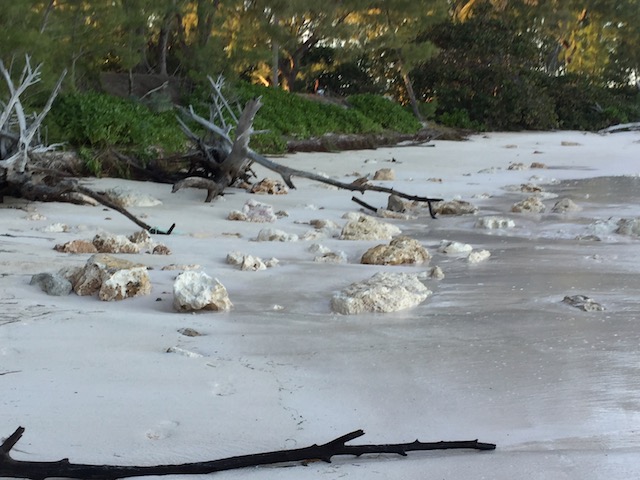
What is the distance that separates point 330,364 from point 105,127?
7.77 metres

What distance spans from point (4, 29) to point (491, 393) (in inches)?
331

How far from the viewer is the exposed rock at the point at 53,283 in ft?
11.6

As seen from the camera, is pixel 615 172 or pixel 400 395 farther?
pixel 615 172

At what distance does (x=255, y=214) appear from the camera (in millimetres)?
6480

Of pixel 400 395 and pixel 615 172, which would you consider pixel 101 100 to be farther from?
pixel 400 395

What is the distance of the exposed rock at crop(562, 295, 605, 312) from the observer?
11.3 ft

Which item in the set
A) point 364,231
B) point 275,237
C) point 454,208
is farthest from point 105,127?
point 364,231

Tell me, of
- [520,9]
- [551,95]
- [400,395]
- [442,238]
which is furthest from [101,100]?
[520,9]

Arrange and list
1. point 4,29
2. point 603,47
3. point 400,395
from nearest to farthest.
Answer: point 400,395, point 4,29, point 603,47

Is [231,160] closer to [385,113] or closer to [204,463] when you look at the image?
[204,463]

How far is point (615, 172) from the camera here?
1123cm

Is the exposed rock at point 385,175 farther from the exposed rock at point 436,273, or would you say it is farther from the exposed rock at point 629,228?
the exposed rock at point 436,273

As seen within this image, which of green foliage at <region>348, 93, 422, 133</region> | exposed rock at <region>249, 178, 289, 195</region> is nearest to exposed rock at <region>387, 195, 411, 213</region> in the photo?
exposed rock at <region>249, 178, 289, 195</region>

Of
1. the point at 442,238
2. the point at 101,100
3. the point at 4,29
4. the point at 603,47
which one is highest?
the point at 603,47
